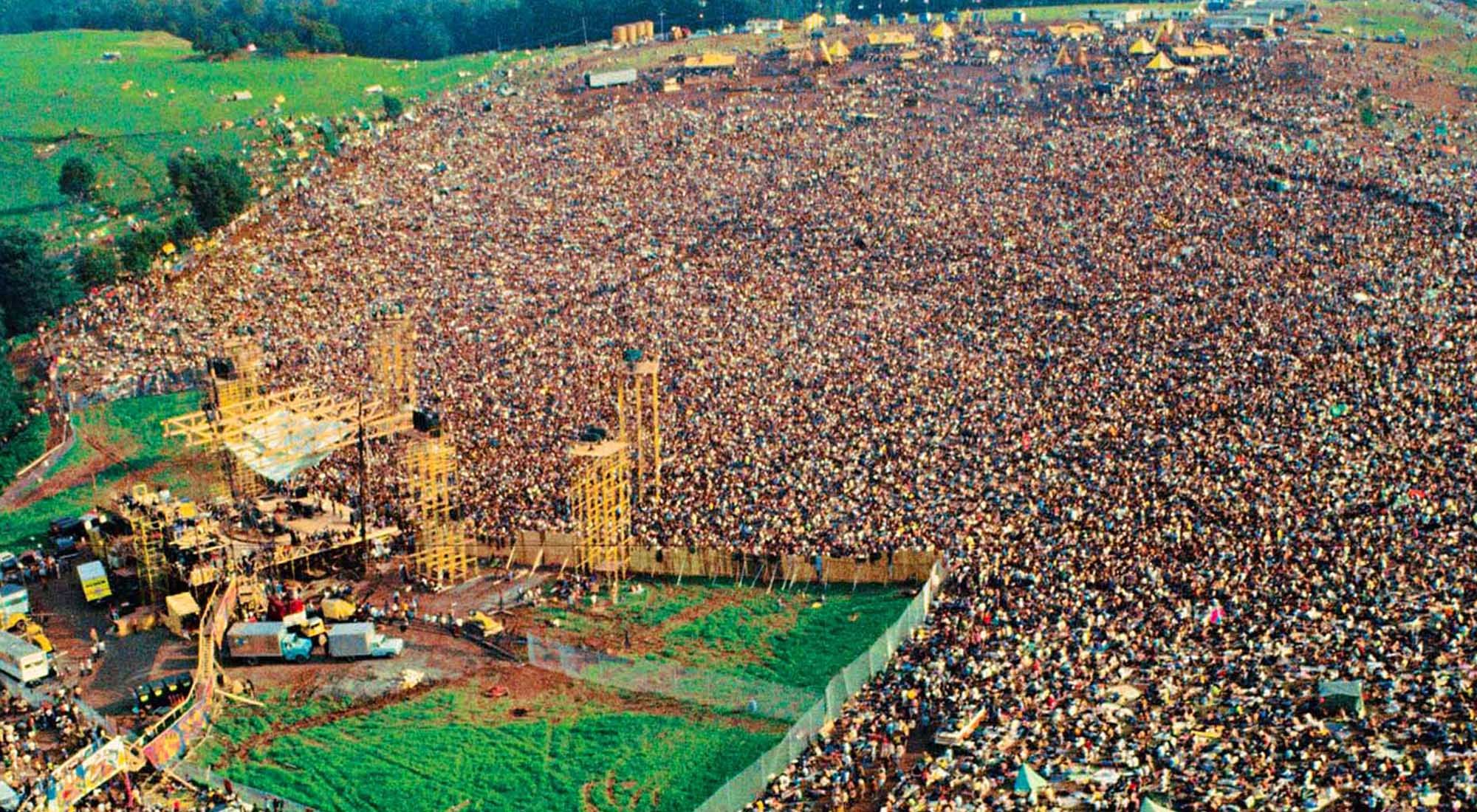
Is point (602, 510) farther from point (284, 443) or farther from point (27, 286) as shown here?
point (27, 286)

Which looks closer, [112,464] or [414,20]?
[112,464]

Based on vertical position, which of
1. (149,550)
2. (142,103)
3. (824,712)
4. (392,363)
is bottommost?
(824,712)

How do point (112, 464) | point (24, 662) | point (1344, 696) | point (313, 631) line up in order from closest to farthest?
point (1344, 696) → point (24, 662) → point (313, 631) → point (112, 464)

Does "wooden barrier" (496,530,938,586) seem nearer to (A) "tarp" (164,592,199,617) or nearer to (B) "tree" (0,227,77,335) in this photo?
(A) "tarp" (164,592,199,617)

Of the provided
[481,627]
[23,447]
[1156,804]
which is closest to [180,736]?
[481,627]

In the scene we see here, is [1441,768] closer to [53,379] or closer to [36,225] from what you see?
[53,379]

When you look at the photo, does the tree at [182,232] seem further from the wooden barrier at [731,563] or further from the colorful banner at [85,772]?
the colorful banner at [85,772]

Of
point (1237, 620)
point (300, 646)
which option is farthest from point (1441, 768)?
point (300, 646)

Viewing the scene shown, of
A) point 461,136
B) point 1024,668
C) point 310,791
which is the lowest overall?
point 310,791
